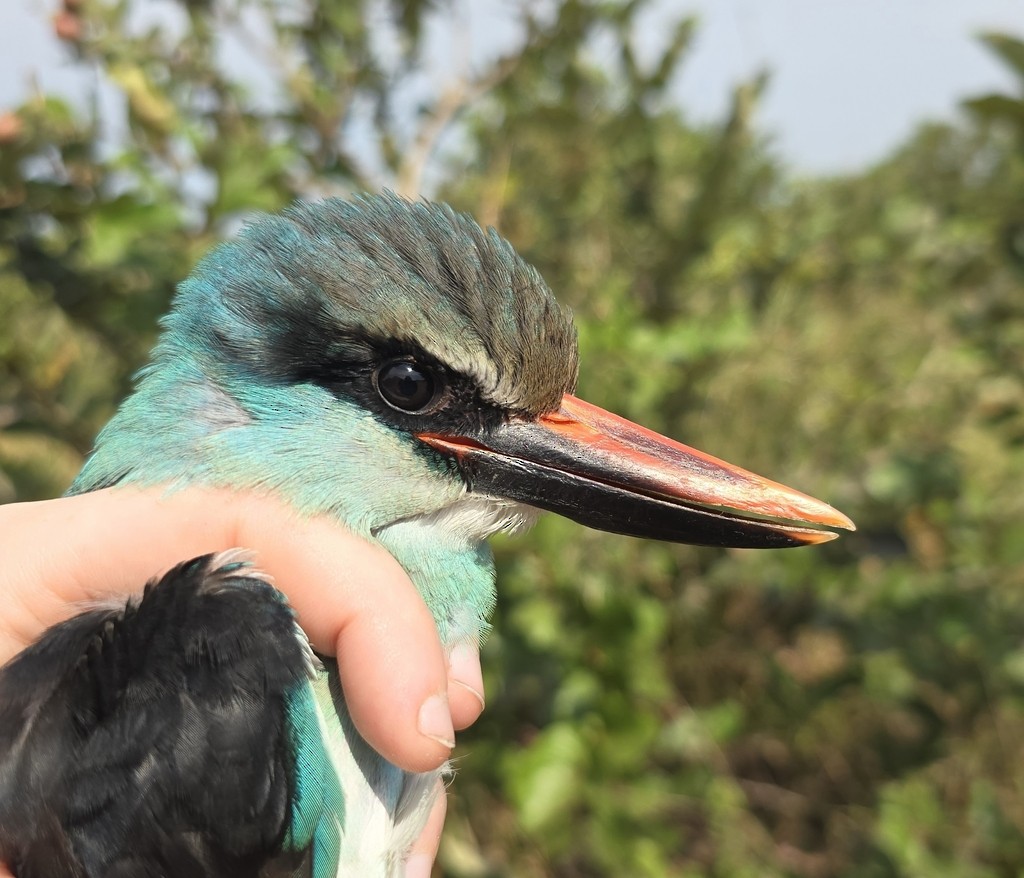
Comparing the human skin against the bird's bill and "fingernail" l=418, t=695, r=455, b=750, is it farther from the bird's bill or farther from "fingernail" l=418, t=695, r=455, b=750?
the bird's bill

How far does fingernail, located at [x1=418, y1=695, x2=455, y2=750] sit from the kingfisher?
20 cm

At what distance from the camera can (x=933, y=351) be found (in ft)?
12.4

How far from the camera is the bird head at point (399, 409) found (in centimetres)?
146

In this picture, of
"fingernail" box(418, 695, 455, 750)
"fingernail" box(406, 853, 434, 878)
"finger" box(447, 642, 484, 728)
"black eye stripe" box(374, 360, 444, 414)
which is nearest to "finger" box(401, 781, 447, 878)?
"fingernail" box(406, 853, 434, 878)

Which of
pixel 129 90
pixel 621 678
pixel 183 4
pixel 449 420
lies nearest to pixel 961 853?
pixel 621 678

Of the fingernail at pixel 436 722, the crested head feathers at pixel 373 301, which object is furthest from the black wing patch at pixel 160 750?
the crested head feathers at pixel 373 301

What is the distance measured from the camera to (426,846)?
1719mm

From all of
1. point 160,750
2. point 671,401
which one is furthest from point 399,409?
point 671,401

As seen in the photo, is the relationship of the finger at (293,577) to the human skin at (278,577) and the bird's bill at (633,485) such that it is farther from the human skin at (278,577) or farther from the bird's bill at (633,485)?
the bird's bill at (633,485)

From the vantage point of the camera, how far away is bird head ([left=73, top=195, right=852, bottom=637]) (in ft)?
4.80

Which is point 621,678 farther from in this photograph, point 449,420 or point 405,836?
point 449,420

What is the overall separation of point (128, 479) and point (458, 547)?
0.62 meters

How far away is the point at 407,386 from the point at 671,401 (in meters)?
2.27

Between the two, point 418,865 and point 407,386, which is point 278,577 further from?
point 418,865
